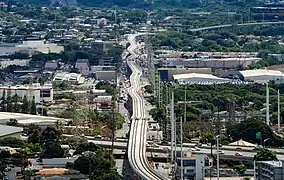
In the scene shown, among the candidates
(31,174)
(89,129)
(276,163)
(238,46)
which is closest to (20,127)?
(89,129)

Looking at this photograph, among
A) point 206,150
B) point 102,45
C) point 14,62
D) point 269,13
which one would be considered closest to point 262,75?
point 14,62

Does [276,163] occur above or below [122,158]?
above

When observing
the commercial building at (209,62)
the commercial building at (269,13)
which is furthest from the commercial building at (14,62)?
the commercial building at (269,13)

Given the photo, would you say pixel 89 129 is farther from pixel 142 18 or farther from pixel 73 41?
pixel 142 18

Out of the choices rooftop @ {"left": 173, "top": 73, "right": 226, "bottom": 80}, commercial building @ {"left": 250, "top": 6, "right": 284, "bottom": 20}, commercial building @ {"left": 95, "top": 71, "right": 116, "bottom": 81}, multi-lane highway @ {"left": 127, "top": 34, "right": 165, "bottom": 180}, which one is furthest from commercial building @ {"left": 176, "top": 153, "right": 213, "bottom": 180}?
commercial building @ {"left": 250, "top": 6, "right": 284, "bottom": 20}

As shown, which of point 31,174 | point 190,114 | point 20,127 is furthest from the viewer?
point 190,114

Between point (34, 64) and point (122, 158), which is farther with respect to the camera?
point (34, 64)

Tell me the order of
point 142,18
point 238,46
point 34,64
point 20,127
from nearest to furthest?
1. point 20,127
2. point 34,64
3. point 238,46
4. point 142,18

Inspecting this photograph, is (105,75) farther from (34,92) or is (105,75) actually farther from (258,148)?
(258,148)
